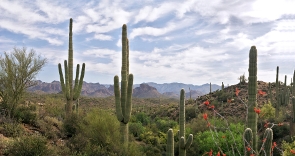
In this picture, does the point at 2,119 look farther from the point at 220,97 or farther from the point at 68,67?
the point at 220,97

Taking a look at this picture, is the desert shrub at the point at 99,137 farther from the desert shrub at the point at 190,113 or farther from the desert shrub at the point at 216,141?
the desert shrub at the point at 190,113

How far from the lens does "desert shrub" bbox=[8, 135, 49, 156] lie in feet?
31.5

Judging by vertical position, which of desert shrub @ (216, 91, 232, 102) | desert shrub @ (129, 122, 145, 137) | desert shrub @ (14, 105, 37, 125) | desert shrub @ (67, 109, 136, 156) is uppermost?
desert shrub @ (216, 91, 232, 102)

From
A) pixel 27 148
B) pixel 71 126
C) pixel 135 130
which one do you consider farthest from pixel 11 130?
pixel 135 130

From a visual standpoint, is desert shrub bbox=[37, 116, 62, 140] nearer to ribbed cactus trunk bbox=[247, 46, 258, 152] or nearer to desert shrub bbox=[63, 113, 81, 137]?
desert shrub bbox=[63, 113, 81, 137]

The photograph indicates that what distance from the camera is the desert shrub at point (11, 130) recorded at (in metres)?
12.0

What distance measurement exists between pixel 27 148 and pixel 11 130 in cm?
323

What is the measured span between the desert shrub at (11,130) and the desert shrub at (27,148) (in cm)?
210

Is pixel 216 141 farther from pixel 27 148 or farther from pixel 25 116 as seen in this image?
pixel 25 116

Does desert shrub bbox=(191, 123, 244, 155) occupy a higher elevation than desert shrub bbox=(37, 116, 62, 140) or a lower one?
lower

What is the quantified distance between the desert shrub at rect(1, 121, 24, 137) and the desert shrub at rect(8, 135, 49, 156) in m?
2.10

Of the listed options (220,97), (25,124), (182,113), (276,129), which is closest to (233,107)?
(220,97)

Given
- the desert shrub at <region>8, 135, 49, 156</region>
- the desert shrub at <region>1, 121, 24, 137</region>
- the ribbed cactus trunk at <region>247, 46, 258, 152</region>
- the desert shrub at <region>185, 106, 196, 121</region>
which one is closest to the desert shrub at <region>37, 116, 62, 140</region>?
the desert shrub at <region>1, 121, 24, 137</region>

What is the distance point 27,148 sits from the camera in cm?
966
